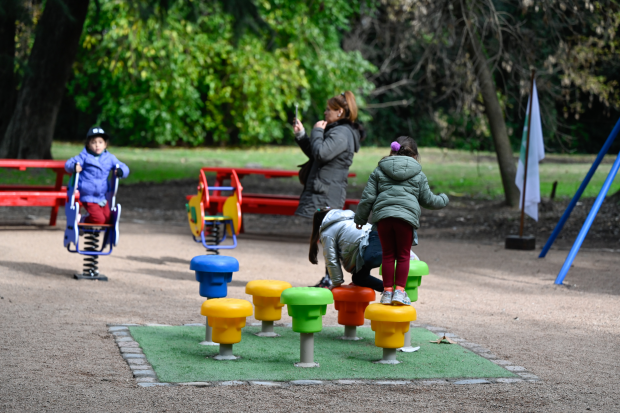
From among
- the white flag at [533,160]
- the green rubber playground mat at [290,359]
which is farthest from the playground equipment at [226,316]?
the white flag at [533,160]

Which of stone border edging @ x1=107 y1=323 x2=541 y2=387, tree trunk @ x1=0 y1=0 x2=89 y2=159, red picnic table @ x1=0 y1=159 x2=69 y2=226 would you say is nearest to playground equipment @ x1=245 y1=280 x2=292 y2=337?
stone border edging @ x1=107 y1=323 x2=541 y2=387

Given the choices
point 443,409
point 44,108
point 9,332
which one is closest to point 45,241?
point 9,332

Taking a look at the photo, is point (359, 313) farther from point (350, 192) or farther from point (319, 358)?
point (350, 192)

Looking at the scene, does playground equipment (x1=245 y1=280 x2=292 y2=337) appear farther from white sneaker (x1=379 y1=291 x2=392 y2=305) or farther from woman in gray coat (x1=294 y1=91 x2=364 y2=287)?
woman in gray coat (x1=294 y1=91 x2=364 y2=287)

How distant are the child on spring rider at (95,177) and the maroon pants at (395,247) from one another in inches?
128

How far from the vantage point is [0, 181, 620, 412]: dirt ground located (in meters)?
4.17

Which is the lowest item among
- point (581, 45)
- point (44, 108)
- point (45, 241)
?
point (45, 241)

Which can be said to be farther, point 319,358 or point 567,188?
point 567,188

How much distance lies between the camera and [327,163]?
22.6 feet

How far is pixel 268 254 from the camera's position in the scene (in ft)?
32.2

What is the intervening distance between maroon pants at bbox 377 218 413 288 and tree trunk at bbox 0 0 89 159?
14.4m

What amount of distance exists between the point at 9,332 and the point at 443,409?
3134mm

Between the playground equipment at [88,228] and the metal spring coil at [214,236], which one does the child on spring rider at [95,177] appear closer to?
the playground equipment at [88,228]

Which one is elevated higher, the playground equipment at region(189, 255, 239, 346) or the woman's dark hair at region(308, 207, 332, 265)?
the woman's dark hair at region(308, 207, 332, 265)
